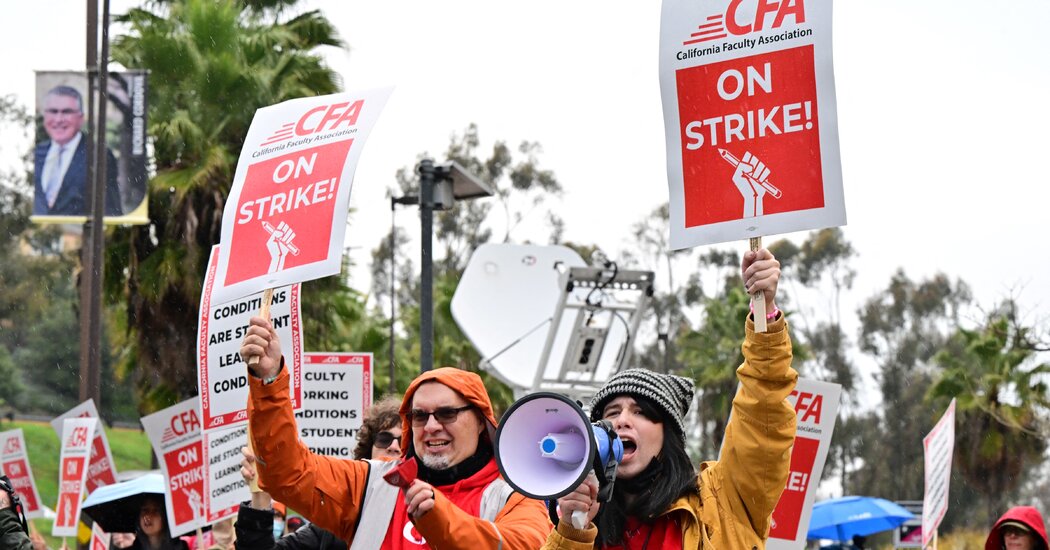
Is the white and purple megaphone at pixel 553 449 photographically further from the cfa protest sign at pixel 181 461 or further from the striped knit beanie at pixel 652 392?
the cfa protest sign at pixel 181 461

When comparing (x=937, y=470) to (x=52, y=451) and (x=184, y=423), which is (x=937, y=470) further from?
(x=52, y=451)

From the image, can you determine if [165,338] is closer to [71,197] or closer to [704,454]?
[71,197]

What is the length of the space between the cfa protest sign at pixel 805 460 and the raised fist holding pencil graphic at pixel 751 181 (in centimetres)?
274

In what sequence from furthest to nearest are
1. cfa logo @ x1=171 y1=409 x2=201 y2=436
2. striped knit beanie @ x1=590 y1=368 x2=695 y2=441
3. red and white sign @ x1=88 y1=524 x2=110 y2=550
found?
red and white sign @ x1=88 y1=524 x2=110 y2=550 → cfa logo @ x1=171 y1=409 x2=201 y2=436 → striped knit beanie @ x1=590 y1=368 x2=695 y2=441

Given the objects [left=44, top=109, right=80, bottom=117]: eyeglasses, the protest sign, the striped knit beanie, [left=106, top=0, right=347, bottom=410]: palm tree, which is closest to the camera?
the striped knit beanie

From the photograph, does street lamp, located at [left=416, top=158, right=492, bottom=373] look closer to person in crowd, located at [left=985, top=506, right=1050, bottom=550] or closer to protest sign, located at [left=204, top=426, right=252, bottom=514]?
protest sign, located at [left=204, top=426, right=252, bottom=514]

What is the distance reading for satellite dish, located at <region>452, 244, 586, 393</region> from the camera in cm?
1605

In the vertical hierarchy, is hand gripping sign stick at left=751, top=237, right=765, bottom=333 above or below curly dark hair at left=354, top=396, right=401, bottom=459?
above

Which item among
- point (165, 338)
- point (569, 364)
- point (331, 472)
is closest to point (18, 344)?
point (165, 338)

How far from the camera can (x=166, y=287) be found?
20031mm

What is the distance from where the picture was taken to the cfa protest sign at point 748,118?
3.96 m

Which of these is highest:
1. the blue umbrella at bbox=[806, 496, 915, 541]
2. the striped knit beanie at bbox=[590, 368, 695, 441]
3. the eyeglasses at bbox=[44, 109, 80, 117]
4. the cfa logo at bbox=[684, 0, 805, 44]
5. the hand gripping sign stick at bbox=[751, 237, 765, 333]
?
the eyeglasses at bbox=[44, 109, 80, 117]

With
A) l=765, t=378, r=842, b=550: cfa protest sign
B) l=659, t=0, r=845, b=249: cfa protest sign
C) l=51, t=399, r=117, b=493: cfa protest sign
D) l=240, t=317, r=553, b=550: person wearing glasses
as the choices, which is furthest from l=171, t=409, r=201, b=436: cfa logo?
l=659, t=0, r=845, b=249: cfa protest sign

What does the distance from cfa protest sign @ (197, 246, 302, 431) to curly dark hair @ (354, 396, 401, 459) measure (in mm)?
329
